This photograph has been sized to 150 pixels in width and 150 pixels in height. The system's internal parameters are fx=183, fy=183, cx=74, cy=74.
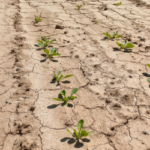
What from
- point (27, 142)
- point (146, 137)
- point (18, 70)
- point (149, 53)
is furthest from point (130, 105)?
point (18, 70)

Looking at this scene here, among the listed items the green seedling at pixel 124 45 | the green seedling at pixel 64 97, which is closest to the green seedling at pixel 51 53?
the green seedling at pixel 64 97

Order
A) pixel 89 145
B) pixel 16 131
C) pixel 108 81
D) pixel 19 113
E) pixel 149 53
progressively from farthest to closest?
pixel 149 53 → pixel 108 81 → pixel 19 113 → pixel 16 131 → pixel 89 145

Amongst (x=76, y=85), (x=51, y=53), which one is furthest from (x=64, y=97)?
(x=51, y=53)

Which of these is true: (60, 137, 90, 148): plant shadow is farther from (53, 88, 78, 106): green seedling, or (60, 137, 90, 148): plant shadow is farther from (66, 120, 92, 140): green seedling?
(53, 88, 78, 106): green seedling

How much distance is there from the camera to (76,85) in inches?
84.0

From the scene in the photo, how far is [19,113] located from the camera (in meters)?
1.74

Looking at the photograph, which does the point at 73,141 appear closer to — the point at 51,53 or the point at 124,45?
the point at 51,53

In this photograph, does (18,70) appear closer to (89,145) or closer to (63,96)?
(63,96)

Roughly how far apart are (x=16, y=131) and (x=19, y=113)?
20cm

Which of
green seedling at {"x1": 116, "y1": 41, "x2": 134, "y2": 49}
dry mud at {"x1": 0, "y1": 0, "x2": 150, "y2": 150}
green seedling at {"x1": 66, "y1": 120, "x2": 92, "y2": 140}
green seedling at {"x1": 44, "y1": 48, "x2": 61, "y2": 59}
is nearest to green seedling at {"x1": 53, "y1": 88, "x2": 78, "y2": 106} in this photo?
dry mud at {"x1": 0, "y1": 0, "x2": 150, "y2": 150}

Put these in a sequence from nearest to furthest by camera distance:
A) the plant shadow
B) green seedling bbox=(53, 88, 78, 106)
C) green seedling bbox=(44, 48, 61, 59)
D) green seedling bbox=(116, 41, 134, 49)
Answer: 1. the plant shadow
2. green seedling bbox=(53, 88, 78, 106)
3. green seedling bbox=(44, 48, 61, 59)
4. green seedling bbox=(116, 41, 134, 49)

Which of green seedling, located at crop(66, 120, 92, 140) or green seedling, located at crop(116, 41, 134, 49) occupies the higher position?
green seedling, located at crop(116, 41, 134, 49)

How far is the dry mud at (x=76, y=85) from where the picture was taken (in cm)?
155

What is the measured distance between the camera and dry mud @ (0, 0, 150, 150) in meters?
1.55
